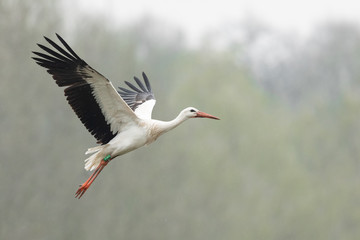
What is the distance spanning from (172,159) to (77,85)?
17.0 m

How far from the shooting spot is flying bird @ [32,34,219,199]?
37.1 feet

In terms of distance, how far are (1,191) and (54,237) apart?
2134mm

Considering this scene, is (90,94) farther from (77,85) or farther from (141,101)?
(141,101)

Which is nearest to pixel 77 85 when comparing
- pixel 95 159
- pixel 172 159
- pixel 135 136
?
pixel 135 136

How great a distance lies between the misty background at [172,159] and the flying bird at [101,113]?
32.7ft

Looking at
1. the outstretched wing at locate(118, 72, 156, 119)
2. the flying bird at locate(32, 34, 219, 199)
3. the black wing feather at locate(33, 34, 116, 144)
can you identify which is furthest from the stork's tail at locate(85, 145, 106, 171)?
the outstretched wing at locate(118, 72, 156, 119)

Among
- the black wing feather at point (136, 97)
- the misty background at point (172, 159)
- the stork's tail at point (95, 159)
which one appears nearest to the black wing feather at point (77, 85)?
the stork's tail at point (95, 159)

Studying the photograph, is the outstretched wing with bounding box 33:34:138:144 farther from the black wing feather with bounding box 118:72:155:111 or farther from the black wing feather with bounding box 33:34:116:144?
the black wing feather with bounding box 118:72:155:111

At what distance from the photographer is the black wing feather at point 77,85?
11227mm

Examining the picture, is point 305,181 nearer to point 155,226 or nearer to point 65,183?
point 155,226

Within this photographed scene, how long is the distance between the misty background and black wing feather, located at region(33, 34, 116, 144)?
32.9ft

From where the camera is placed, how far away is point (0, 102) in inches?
877

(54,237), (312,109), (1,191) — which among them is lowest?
(312,109)

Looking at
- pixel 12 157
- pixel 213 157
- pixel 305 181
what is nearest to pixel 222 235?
pixel 213 157
